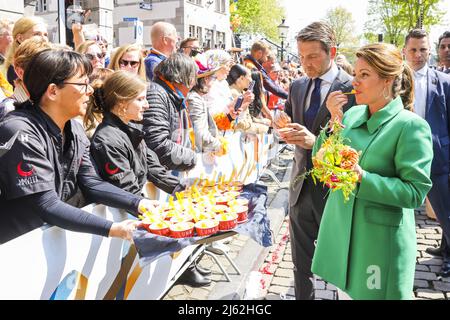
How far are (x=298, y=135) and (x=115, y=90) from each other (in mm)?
1430

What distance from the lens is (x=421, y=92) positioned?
4.77 metres

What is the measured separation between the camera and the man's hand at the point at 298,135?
2.99 m

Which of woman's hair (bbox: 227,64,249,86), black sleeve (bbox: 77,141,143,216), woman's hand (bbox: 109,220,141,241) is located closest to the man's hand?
black sleeve (bbox: 77,141,143,216)

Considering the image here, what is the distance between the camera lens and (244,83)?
24.9ft

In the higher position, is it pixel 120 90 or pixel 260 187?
pixel 120 90

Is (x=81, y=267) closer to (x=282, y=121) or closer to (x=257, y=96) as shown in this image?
(x=282, y=121)

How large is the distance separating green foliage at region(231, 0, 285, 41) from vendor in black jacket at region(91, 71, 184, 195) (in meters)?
47.3

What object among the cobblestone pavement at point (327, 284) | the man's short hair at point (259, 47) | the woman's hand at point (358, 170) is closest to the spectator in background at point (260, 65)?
the man's short hair at point (259, 47)

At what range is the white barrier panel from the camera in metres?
2.02

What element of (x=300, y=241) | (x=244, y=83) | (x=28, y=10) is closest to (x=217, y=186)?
(x=300, y=241)

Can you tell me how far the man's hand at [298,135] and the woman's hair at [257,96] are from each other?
5.28m

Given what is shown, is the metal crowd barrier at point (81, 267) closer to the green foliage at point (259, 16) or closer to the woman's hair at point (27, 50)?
the woman's hair at point (27, 50)
